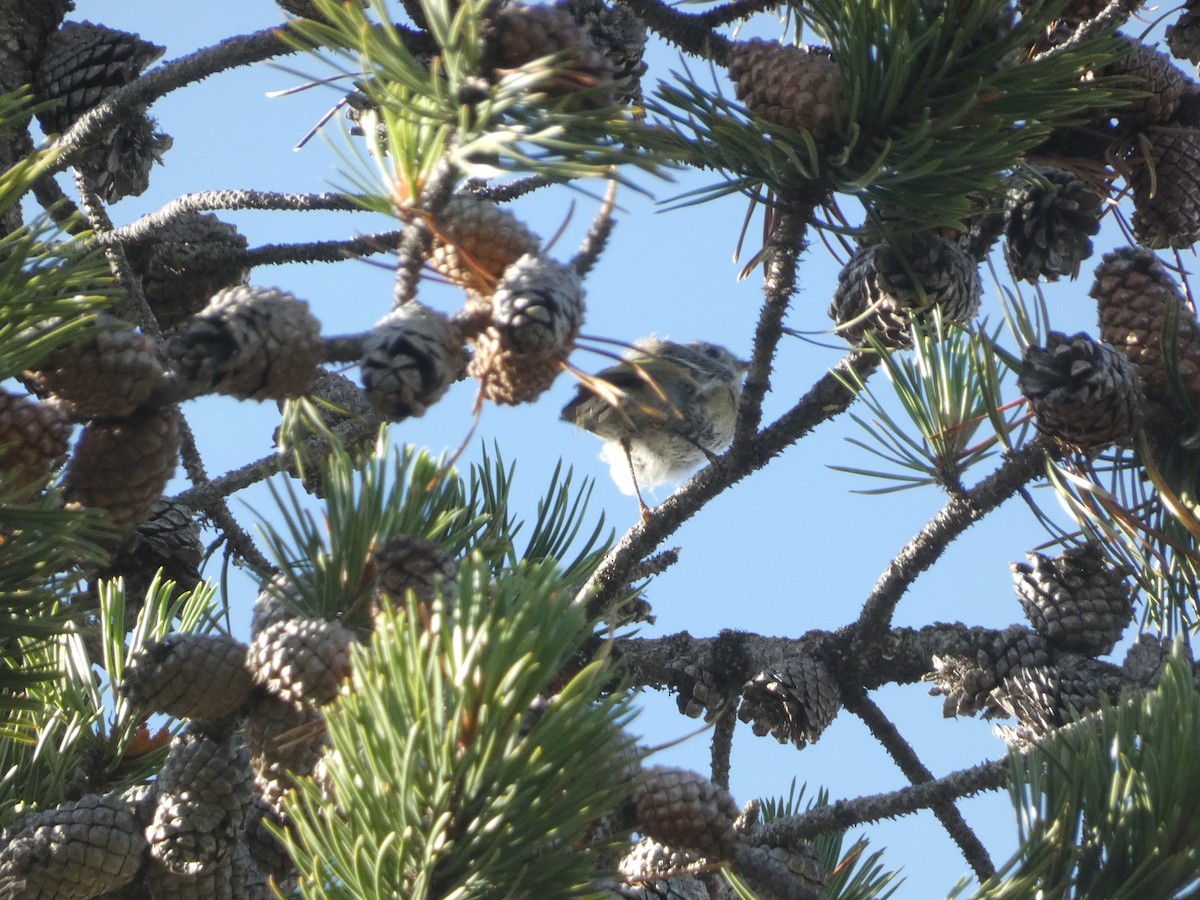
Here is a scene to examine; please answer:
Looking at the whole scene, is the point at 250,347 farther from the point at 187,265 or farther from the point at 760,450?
the point at 187,265

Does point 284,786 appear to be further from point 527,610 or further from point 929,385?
point 929,385

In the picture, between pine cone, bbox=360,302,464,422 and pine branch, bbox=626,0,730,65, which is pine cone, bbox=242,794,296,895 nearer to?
pine cone, bbox=360,302,464,422

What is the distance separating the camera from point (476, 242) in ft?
3.70

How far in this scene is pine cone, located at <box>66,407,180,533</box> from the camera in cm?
105

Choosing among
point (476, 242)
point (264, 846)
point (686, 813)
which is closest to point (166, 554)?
point (264, 846)

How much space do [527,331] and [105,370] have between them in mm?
336

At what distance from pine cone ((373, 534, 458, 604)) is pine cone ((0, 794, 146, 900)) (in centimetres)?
32

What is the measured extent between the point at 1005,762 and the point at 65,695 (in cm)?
109

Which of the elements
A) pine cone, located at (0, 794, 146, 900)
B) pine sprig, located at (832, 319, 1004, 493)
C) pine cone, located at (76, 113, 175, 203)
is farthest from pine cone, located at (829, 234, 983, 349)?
pine cone, located at (76, 113, 175, 203)

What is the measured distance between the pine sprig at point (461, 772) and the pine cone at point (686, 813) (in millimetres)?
163

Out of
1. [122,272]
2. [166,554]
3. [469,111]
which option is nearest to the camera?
[469,111]

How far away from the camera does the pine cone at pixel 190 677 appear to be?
1.10m

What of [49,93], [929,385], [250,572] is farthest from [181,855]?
[49,93]

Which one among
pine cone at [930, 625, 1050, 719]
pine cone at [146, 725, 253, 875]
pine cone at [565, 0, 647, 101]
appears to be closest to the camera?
pine cone at [146, 725, 253, 875]
